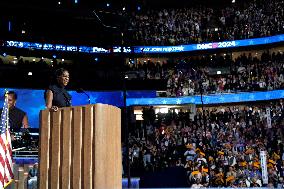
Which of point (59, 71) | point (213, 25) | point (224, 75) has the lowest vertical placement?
point (59, 71)

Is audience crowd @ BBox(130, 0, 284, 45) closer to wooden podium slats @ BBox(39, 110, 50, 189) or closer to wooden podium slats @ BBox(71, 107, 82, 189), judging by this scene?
wooden podium slats @ BBox(39, 110, 50, 189)

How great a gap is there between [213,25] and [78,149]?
2485cm

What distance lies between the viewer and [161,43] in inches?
1077

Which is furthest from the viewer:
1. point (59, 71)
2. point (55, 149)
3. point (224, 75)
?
point (224, 75)

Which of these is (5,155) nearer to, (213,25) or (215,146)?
(215,146)

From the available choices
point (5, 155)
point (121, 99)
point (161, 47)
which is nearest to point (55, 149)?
point (5, 155)

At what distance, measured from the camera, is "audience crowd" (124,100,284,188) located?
1202 cm

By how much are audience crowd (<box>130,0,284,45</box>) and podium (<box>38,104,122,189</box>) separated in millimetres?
22784

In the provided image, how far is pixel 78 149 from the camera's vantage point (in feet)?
12.6

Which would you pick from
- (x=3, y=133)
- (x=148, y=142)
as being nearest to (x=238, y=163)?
(x=148, y=142)

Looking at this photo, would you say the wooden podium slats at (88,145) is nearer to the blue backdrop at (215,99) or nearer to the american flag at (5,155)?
the american flag at (5,155)

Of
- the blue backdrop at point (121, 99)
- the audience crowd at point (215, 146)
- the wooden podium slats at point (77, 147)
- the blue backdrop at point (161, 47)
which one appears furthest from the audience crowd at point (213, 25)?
the wooden podium slats at point (77, 147)

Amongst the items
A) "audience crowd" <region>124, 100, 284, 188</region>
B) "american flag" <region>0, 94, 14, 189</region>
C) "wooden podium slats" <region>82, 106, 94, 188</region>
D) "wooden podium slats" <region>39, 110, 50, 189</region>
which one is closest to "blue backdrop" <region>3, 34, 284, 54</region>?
"audience crowd" <region>124, 100, 284, 188</region>

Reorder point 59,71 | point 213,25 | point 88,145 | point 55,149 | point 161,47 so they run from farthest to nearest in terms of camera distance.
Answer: point 213,25 < point 161,47 < point 59,71 < point 55,149 < point 88,145
